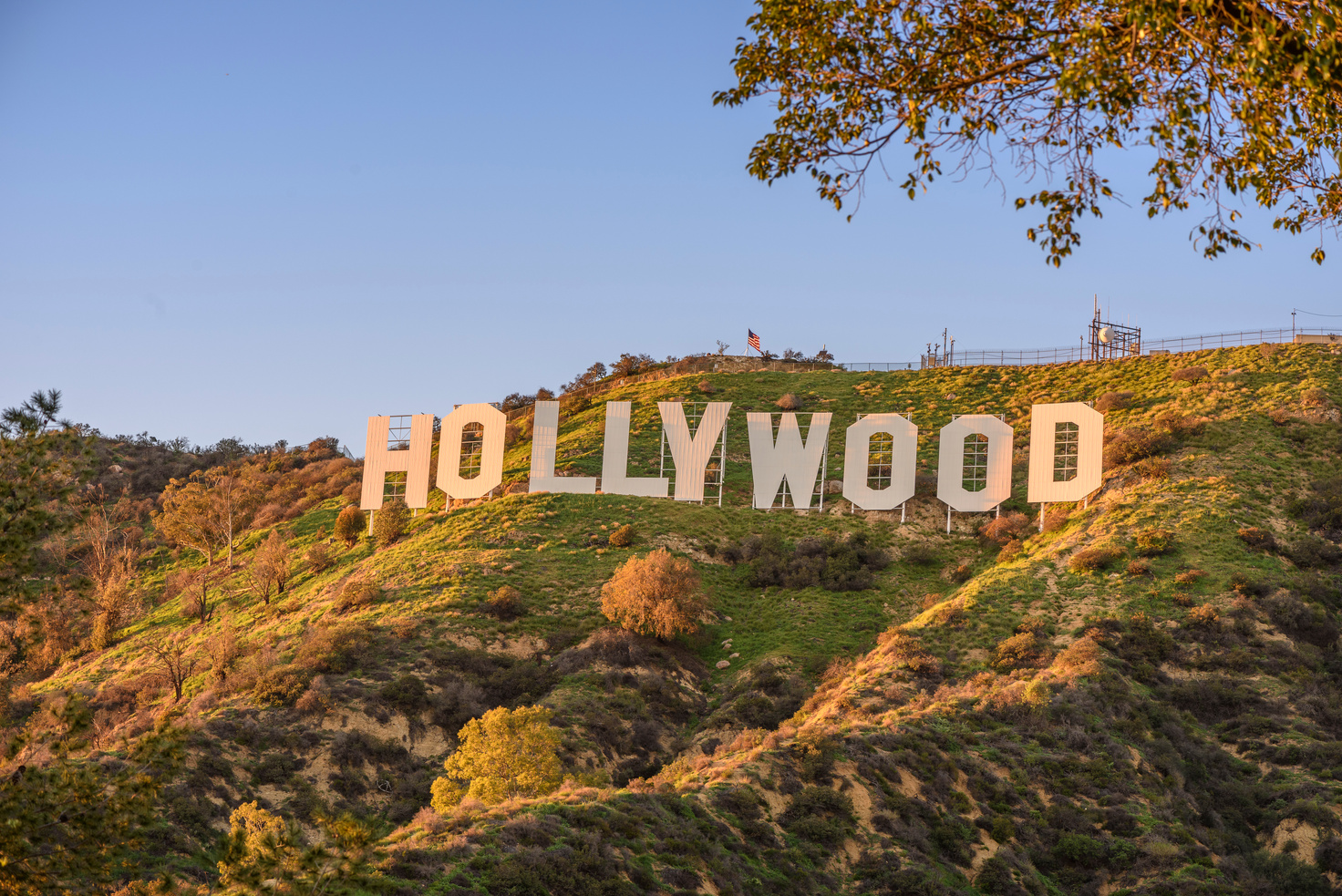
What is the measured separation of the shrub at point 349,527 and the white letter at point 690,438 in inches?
775

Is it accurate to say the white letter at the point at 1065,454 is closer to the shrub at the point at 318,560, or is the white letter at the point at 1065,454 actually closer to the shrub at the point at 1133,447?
the shrub at the point at 1133,447

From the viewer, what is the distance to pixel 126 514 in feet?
257

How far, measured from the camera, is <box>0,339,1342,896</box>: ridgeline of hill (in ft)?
86.0

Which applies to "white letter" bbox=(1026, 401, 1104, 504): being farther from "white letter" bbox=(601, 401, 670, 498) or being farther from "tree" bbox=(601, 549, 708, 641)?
"white letter" bbox=(601, 401, 670, 498)

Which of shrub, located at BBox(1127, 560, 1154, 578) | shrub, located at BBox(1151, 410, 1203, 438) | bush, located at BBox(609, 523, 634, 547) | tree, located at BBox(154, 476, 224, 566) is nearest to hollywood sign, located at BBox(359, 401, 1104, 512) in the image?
bush, located at BBox(609, 523, 634, 547)

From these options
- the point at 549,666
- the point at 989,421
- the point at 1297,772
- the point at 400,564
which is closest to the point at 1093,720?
the point at 1297,772

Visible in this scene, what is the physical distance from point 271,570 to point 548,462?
1650 centimetres

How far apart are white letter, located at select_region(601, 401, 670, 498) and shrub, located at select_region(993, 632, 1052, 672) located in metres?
24.6

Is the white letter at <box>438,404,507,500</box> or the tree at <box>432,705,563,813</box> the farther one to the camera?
the white letter at <box>438,404,507,500</box>

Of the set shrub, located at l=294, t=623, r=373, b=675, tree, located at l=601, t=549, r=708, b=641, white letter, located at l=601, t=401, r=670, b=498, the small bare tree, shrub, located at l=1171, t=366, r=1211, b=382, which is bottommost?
the small bare tree

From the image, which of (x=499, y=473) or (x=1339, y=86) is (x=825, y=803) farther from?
(x=499, y=473)

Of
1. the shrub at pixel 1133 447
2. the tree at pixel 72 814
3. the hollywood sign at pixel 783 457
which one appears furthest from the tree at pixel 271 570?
the shrub at pixel 1133 447

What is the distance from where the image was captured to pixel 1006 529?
5547 centimetres

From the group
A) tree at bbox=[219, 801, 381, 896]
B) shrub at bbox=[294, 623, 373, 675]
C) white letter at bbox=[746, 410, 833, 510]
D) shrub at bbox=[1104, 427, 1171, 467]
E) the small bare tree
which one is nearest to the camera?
tree at bbox=[219, 801, 381, 896]
